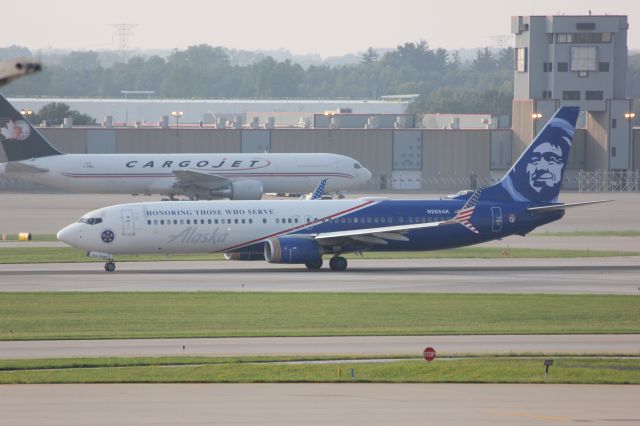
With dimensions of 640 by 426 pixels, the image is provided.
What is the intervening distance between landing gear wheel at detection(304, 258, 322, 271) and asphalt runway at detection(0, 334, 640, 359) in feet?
61.5

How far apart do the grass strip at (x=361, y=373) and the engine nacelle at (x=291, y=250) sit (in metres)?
22.5

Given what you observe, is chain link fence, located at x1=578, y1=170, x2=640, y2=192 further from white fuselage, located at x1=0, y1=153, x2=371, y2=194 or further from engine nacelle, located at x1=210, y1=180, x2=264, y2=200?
engine nacelle, located at x1=210, y1=180, x2=264, y2=200

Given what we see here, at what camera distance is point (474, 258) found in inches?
2365

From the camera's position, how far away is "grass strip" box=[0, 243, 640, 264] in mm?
59237

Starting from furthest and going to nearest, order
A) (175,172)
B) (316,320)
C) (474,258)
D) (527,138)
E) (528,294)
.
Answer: (527,138) < (175,172) < (474,258) < (528,294) < (316,320)

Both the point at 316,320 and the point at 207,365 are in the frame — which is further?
the point at 316,320

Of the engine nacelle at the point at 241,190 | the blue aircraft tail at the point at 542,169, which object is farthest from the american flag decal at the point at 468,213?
the engine nacelle at the point at 241,190

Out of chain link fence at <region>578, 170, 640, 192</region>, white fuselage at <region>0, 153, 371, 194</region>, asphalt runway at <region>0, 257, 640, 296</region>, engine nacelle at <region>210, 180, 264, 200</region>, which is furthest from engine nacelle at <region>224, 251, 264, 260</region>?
chain link fence at <region>578, 170, 640, 192</region>

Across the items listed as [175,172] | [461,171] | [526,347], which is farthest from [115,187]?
[526,347]

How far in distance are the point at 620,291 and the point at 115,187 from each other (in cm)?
5629

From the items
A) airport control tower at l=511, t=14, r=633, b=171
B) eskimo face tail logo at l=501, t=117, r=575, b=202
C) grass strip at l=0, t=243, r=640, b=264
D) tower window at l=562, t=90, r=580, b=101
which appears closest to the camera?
eskimo face tail logo at l=501, t=117, r=575, b=202

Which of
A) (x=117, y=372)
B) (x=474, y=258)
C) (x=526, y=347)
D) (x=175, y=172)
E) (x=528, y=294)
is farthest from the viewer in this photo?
(x=175, y=172)
